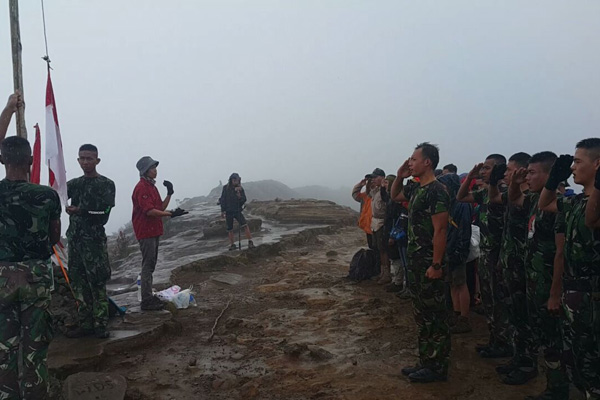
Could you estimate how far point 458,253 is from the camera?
5066 mm

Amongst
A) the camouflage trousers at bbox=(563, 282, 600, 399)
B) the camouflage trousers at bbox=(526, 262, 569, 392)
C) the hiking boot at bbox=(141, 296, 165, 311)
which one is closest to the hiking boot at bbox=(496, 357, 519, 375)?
the camouflage trousers at bbox=(526, 262, 569, 392)

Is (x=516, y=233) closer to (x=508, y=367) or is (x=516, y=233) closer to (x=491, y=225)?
(x=491, y=225)

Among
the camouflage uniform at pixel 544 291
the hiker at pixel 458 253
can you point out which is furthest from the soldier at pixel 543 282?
the hiker at pixel 458 253

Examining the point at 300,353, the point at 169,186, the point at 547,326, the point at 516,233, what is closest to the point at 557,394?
the point at 547,326

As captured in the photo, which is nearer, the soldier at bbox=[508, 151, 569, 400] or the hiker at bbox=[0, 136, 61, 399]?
the hiker at bbox=[0, 136, 61, 399]

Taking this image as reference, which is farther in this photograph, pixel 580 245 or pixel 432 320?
pixel 432 320

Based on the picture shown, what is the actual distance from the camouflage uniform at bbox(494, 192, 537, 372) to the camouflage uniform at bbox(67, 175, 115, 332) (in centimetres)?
424

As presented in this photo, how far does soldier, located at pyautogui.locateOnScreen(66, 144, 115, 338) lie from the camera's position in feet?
15.2

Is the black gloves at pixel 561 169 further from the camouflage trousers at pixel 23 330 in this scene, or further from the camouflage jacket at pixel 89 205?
the camouflage jacket at pixel 89 205

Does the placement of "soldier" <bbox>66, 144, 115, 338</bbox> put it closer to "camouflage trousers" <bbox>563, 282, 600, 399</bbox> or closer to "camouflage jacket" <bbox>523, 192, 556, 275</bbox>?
"camouflage jacket" <bbox>523, 192, 556, 275</bbox>

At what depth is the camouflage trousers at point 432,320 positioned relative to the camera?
362cm

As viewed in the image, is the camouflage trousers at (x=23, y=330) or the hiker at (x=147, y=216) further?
the hiker at (x=147, y=216)

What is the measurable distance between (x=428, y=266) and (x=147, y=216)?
146 inches

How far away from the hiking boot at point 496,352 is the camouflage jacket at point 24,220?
13.6 feet
